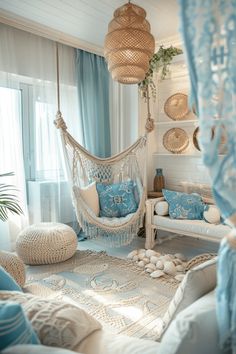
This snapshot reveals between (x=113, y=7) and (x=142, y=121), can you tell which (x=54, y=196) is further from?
(x=113, y=7)

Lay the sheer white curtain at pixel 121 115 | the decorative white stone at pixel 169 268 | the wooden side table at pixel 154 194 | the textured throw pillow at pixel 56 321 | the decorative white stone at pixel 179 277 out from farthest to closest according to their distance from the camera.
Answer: the sheer white curtain at pixel 121 115, the wooden side table at pixel 154 194, the decorative white stone at pixel 169 268, the decorative white stone at pixel 179 277, the textured throw pillow at pixel 56 321

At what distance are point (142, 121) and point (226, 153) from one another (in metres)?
3.23

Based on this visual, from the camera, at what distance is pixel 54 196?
11.0 ft

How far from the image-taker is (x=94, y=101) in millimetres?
3662

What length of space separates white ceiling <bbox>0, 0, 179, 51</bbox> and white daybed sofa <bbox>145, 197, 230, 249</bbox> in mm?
1772

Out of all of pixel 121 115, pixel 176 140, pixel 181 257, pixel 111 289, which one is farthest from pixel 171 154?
pixel 111 289

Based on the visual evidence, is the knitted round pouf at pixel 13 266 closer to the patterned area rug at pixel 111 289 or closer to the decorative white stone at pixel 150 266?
the patterned area rug at pixel 111 289

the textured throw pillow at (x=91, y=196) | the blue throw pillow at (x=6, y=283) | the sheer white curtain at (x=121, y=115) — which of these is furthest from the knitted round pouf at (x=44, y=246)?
the sheer white curtain at (x=121, y=115)

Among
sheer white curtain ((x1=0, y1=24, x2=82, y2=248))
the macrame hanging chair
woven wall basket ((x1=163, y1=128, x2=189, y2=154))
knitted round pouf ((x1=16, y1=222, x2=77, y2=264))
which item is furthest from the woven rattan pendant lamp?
woven wall basket ((x1=163, y1=128, x2=189, y2=154))

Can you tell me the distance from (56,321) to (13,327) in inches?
6.8

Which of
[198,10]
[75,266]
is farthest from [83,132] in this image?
[198,10]

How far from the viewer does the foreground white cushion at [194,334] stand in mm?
625

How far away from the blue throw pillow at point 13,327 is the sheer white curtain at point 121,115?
3341 mm

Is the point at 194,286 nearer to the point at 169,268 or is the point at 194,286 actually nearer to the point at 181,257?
the point at 169,268
